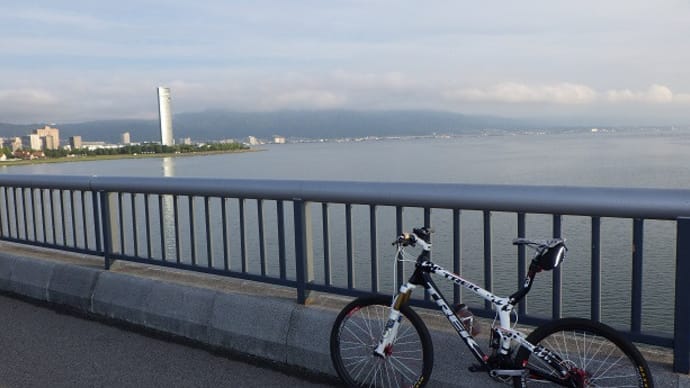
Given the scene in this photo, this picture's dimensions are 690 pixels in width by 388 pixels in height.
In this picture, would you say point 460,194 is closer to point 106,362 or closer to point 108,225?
point 106,362

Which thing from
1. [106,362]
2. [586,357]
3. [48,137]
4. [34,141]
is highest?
[48,137]

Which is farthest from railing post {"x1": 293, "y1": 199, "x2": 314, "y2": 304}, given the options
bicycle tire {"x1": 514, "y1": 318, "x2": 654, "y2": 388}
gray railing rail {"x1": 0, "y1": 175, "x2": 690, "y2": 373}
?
bicycle tire {"x1": 514, "y1": 318, "x2": 654, "y2": 388}

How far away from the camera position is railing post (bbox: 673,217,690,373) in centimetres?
341

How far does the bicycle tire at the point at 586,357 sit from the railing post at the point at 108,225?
4.55 meters

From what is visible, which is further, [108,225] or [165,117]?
[165,117]

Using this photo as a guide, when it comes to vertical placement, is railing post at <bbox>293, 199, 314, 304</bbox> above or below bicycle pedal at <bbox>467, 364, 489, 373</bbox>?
above

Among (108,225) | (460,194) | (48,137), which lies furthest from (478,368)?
(48,137)

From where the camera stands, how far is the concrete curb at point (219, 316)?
4.20 meters

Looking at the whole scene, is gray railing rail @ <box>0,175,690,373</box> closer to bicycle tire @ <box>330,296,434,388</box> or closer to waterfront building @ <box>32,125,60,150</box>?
bicycle tire @ <box>330,296,434,388</box>

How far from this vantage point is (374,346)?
13.9ft

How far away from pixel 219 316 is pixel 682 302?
3520 millimetres

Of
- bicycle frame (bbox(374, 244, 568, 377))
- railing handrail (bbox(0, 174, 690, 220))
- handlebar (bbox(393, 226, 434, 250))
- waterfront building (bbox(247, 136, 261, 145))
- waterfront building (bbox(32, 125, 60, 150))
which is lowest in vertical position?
waterfront building (bbox(247, 136, 261, 145))

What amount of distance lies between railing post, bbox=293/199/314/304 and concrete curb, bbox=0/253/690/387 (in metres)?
0.16

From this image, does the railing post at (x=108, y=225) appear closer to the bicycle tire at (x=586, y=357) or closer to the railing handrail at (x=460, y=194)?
the railing handrail at (x=460, y=194)
